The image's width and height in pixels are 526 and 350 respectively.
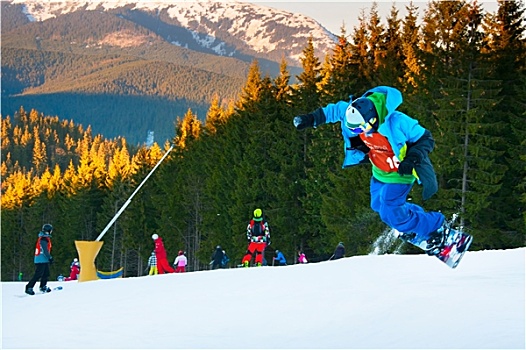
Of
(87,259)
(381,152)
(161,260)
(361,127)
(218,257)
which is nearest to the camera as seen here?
(361,127)

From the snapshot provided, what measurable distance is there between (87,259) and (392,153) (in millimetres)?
10688

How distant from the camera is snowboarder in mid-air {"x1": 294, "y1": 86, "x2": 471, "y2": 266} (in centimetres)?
694

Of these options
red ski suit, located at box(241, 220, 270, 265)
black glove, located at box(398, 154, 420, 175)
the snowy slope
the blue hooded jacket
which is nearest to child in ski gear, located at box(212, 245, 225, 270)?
red ski suit, located at box(241, 220, 270, 265)

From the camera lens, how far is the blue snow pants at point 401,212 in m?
7.40

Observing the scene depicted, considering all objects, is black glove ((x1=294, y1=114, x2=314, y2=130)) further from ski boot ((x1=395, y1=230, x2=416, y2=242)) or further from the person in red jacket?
the person in red jacket

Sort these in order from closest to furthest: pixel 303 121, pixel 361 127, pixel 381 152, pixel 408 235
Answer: pixel 361 127
pixel 381 152
pixel 303 121
pixel 408 235

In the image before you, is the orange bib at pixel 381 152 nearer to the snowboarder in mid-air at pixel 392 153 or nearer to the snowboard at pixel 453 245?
the snowboarder in mid-air at pixel 392 153

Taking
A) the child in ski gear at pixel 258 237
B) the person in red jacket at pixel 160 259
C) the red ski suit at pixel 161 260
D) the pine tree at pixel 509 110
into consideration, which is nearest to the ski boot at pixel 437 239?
the child in ski gear at pixel 258 237

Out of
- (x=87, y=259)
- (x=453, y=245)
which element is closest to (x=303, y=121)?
(x=453, y=245)

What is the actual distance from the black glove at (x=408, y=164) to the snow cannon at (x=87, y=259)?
35.3 ft

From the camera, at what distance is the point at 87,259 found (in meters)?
16.3

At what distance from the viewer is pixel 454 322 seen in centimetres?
608

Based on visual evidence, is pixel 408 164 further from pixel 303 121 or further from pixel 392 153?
pixel 303 121

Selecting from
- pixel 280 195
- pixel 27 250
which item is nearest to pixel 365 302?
pixel 280 195
